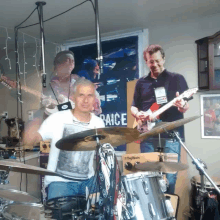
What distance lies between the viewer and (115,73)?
10.4 ft

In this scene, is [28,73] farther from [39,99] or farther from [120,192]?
[120,192]

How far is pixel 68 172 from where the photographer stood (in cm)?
283

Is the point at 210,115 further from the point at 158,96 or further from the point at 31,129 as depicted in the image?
the point at 31,129

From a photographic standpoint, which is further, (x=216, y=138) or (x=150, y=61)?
(x=150, y=61)

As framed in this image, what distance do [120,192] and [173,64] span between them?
176 cm

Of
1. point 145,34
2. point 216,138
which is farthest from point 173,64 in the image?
point 216,138

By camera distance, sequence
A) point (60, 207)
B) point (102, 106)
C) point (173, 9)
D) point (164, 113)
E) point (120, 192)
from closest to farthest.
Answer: point (120, 192) → point (60, 207) → point (173, 9) → point (164, 113) → point (102, 106)

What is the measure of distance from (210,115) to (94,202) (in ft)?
4.93

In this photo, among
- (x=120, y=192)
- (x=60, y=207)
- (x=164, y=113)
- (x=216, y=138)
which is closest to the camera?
(x=120, y=192)

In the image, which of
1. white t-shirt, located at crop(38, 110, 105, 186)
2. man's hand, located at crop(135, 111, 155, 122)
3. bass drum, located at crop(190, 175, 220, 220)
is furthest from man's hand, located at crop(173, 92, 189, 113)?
white t-shirt, located at crop(38, 110, 105, 186)

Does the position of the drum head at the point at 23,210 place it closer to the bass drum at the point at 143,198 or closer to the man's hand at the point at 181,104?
the bass drum at the point at 143,198

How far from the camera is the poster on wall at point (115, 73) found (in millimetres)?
3080

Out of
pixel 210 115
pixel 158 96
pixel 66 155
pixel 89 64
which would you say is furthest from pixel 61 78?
pixel 210 115

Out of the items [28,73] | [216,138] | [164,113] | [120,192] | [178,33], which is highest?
[178,33]
